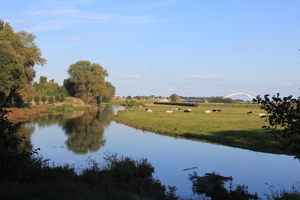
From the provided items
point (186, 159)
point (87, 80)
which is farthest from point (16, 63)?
point (87, 80)

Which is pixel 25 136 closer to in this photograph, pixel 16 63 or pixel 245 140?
pixel 245 140

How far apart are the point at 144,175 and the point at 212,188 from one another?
9.62 feet

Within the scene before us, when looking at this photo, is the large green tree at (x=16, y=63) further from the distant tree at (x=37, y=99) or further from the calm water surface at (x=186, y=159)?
the calm water surface at (x=186, y=159)

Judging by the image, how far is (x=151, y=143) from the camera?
70.3 feet

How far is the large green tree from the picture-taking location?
115 feet

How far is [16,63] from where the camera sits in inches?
1455

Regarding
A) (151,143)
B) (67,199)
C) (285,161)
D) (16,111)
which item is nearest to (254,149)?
(285,161)

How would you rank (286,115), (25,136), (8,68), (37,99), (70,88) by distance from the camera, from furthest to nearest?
(70,88) → (37,99) → (8,68) → (25,136) → (286,115)

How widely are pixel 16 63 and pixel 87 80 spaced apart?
46.3 meters

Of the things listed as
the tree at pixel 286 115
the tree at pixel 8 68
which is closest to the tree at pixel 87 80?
the tree at pixel 8 68

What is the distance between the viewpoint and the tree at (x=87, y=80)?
270 feet

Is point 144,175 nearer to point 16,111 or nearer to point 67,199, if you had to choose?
point 67,199

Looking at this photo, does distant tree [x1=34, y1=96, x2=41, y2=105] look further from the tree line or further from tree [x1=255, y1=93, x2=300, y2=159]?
tree [x1=255, y1=93, x2=300, y2=159]

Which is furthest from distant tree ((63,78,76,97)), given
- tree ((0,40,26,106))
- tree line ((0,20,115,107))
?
tree ((0,40,26,106))
